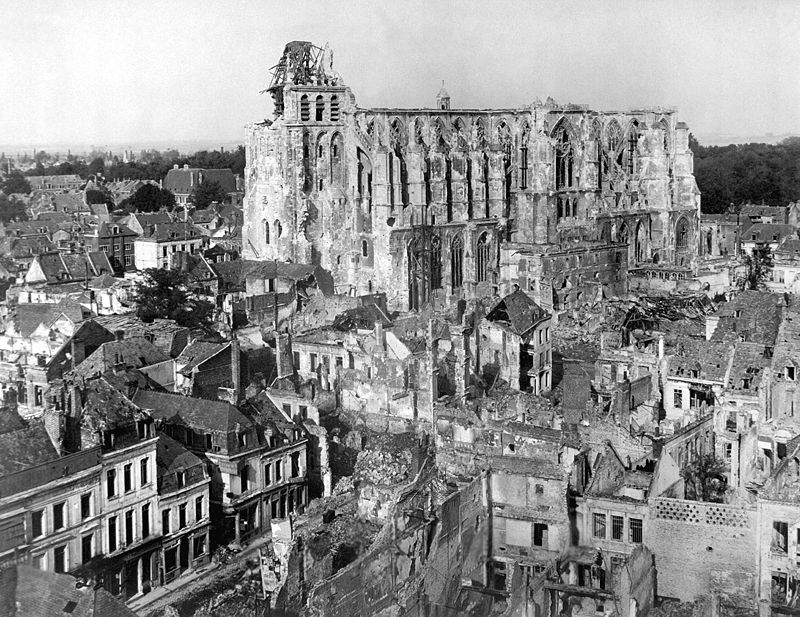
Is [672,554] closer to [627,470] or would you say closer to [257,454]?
[627,470]

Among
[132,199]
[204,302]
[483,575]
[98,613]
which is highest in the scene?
[132,199]

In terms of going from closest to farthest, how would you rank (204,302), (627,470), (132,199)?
(627,470)
(204,302)
(132,199)

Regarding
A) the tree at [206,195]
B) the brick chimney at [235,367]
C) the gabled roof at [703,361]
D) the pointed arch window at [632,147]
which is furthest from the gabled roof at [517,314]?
the tree at [206,195]

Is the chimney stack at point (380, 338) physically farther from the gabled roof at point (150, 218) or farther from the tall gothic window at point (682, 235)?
the gabled roof at point (150, 218)

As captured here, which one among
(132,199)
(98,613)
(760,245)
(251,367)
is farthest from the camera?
(132,199)

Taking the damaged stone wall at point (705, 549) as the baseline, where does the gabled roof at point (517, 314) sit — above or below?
above

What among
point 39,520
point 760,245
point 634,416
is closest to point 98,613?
point 39,520

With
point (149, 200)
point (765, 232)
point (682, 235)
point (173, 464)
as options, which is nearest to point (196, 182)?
point (149, 200)
